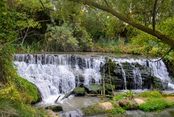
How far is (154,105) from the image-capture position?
15367mm

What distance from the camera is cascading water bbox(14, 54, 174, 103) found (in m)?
18.3

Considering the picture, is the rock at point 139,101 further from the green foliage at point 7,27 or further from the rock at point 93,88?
the green foliage at point 7,27

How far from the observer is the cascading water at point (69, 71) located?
18281mm

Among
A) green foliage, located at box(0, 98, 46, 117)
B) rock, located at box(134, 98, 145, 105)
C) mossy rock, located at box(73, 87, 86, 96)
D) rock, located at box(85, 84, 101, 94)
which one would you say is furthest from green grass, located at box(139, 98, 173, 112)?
green foliage, located at box(0, 98, 46, 117)

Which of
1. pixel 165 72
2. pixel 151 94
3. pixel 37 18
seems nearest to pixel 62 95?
pixel 151 94

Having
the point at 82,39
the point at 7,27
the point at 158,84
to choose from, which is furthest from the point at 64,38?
the point at 7,27

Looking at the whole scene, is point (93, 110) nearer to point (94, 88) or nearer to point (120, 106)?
point (120, 106)

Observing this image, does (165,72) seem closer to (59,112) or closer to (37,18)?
(37,18)

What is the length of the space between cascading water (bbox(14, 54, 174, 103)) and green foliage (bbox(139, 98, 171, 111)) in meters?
3.68

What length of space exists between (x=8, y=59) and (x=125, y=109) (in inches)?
186

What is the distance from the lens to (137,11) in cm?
801

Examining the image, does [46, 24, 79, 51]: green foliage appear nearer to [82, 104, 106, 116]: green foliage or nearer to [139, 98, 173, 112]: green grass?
[139, 98, 173, 112]: green grass

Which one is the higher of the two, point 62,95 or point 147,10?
point 147,10

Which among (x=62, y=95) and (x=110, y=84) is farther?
(x=110, y=84)
